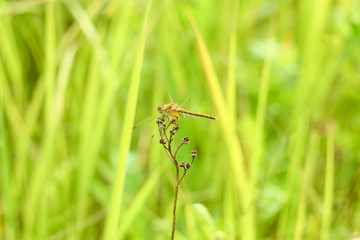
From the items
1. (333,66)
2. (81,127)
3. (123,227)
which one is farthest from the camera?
(333,66)

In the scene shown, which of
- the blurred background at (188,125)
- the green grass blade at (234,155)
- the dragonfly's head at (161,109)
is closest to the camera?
the dragonfly's head at (161,109)

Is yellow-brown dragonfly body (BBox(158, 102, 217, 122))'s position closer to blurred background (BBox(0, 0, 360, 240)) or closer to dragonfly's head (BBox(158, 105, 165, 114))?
dragonfly's head (BBox(158, 105, 165, 114))

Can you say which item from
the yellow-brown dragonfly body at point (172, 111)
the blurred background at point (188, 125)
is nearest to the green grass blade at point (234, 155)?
the blurred background at point (188, 125)

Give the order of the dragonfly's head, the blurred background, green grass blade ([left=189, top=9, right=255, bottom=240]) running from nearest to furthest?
the dragonfly's head, green grass blade ([left=189, top=9, right=255, bottom=240]), the blurred background

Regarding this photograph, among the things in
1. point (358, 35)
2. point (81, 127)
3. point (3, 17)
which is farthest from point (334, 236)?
point (3, 17)

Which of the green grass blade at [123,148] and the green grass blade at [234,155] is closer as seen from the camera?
the green grass blade at [123,148]

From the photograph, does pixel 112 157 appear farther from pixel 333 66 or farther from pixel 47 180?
pixel 333 66

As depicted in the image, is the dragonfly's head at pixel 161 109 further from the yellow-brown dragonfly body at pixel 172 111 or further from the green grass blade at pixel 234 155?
the green grass blade at pixel 234 155

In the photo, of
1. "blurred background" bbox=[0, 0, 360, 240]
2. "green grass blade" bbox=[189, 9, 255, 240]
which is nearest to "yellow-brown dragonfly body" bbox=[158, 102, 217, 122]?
"blurred background" bbox=[0, 0, 360, 240]
